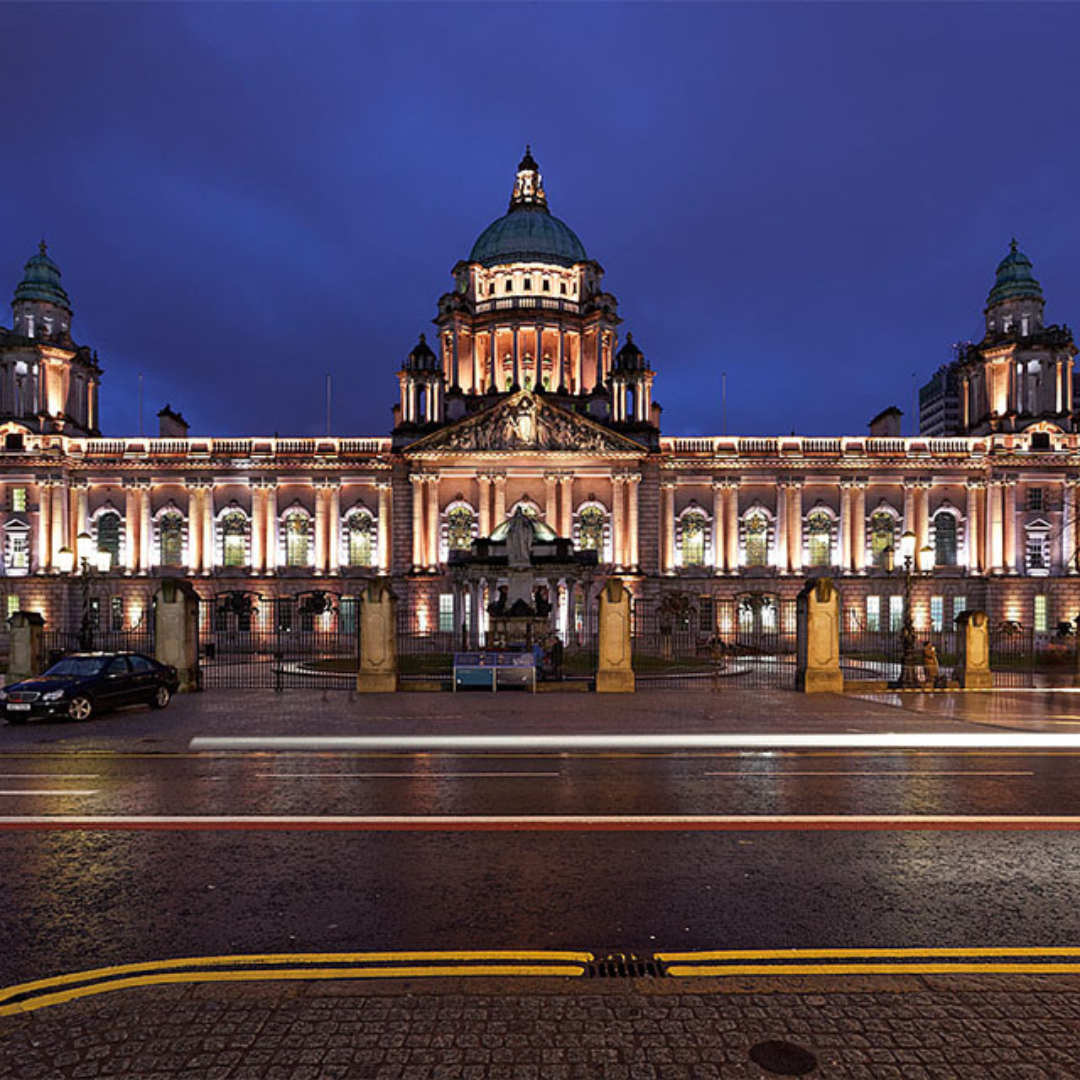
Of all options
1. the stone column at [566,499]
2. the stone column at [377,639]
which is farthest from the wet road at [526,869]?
the stone column at [566,499]

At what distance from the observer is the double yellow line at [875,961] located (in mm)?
6070

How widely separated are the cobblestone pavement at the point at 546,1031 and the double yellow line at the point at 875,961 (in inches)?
7.6

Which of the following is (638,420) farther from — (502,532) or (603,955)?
(603,955)

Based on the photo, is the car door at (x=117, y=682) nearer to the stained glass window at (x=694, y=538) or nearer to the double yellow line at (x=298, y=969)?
the double yellow line at (x=298, y=969)

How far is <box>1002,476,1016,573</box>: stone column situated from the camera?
60219 millimetres

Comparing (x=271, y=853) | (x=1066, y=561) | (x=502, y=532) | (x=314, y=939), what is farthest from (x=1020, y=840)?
(x=1066, y=561)

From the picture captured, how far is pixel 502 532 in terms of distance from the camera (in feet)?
147

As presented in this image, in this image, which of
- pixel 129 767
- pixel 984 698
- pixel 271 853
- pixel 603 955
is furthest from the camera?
pixel 984 698

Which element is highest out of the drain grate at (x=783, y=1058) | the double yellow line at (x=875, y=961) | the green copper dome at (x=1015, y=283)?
the green copper dome at (x=1015, y=283)

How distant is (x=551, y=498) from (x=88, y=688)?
137ft

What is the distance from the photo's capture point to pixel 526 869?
27.3 feet

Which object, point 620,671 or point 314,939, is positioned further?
point 620,671

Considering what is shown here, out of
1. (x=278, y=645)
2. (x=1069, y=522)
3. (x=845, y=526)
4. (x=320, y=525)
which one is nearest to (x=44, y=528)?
(x=320, y=525)

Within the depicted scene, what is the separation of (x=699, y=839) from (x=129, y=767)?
10294 mm
